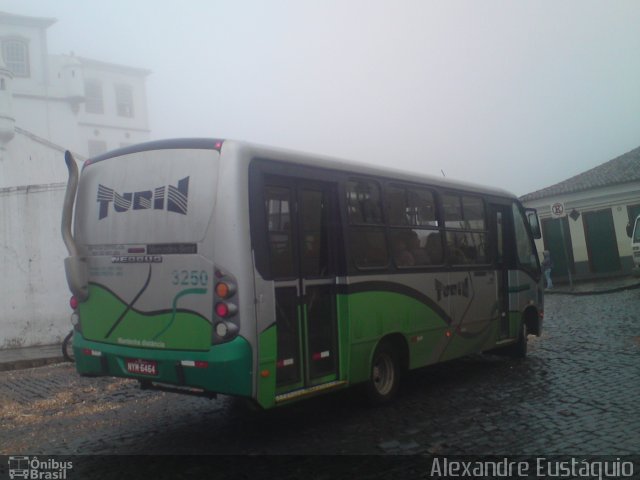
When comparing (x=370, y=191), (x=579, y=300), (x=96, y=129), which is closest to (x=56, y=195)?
(x=370, y=191)

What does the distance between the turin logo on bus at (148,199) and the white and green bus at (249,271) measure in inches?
0.6

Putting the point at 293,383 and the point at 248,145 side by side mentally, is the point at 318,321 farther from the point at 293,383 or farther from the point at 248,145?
the point at 248,145

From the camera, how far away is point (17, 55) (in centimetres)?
4244

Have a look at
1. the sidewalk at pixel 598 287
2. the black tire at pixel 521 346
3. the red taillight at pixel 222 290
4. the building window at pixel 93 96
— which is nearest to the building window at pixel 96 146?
the building window at pixel 93 96

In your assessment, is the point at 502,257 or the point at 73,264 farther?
the point at 502,257

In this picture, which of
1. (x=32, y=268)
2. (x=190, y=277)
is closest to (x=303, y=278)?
(x=190, y=277)

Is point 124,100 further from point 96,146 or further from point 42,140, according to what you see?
point 42,140

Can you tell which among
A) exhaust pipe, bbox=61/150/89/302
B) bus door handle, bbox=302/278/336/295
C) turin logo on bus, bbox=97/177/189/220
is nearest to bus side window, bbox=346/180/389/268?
bus door handle, bbox=302/278/336/295

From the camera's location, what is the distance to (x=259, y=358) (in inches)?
232

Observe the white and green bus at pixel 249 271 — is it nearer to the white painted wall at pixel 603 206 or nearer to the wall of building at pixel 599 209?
the wall of building at pixel 599 209

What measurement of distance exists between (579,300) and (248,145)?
17.0m

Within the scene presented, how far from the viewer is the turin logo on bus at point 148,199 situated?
614 cm

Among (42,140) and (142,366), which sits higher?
(42,140)

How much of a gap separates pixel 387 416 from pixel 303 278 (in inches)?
81.3
